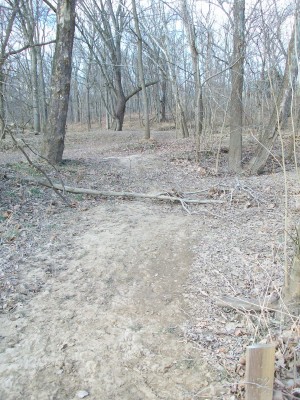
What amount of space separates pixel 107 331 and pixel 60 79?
7097 mm

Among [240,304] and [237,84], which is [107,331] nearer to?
[240,304]

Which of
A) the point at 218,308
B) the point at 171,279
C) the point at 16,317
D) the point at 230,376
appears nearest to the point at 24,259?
the point at 16,317

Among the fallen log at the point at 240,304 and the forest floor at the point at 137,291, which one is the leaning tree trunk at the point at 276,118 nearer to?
the forest floor at the point at 137,291

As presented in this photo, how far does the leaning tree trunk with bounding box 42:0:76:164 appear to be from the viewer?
8.57 metres

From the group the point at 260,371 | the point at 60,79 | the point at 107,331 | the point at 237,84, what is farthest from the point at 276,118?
the point at 260,371

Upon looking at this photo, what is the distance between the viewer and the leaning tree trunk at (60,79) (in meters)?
8.57

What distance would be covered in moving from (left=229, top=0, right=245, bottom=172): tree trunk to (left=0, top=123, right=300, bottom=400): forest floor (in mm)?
2564

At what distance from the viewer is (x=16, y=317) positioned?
3.40 meters

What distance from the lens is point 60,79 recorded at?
28.7ft

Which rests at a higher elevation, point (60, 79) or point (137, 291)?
point (60, 79)

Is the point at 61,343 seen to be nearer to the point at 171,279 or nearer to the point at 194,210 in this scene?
the point at 171,279

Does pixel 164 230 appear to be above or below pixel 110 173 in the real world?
below

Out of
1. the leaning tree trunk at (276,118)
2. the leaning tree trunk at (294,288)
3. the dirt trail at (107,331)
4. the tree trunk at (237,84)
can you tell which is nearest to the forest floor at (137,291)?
the dirt trail at (107,331)

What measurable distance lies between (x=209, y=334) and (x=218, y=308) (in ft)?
1.39
